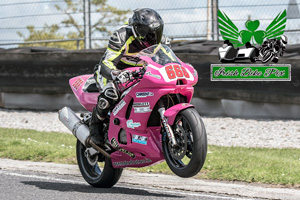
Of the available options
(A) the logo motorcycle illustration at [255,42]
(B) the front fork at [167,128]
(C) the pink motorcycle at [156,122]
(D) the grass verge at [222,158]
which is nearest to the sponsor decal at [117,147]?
(C) the pink motorcycle at [156,122]

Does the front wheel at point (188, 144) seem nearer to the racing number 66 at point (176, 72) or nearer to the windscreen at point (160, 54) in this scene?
the racing number 66 at point (176, 72)

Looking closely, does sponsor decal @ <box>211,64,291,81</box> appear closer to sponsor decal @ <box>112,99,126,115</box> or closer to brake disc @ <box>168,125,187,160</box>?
sponsor decal @ <box>112,99,126,115</box>

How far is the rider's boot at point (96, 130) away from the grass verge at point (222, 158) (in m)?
1.19

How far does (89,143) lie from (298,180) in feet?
7.49

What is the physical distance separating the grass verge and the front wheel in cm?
143

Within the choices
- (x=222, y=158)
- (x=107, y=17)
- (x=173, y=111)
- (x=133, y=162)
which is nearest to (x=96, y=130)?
(x=133, y=162)

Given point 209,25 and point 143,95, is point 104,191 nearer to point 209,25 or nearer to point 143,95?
point 143,95

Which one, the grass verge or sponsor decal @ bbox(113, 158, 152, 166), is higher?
sponsor decal @ bbox(113, 158, 152, 166)

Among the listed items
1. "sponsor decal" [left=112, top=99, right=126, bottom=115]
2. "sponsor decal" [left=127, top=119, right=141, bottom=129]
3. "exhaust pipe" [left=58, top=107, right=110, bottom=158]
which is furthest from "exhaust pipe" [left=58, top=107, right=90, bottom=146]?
"sponsor decal" [left=127, top=119, right=141, bottom=129]

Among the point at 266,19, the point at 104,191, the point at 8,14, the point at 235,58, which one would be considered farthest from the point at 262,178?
the point at 8,14

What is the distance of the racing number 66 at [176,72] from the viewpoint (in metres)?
5.59

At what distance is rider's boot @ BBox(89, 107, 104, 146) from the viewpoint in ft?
21.4

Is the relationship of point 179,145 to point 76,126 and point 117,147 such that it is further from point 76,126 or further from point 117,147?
point 76,126

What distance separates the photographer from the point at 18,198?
5824 millimetres
